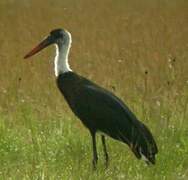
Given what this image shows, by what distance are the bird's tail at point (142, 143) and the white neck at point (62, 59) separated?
108 cm

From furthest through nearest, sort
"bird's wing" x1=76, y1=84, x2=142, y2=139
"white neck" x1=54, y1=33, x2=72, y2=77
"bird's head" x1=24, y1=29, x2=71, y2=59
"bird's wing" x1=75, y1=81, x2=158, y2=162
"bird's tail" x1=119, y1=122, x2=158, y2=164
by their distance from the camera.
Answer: "bird's head" x1=24, y1=29, x2=71, y2=59
"white neck" x1=54, y1=33, x2=72, y2=77
"bird's wing" x1=76, y1=84, x2=142, y2=139
"bird's wing" x1=75, y1=81, x2=158, y2=162
"bird's tail" x1=119, y1=122, x2=158, y2=164

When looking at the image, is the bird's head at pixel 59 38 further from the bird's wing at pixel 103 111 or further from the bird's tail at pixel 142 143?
the bird's tail at pixel 142 143

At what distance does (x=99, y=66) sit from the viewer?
10609 millimetres

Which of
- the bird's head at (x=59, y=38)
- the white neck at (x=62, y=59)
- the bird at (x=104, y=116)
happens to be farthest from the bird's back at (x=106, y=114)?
the bird's head at (x=59, y=38)

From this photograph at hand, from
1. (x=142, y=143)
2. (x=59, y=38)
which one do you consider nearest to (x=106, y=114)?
(x=142, y=143)

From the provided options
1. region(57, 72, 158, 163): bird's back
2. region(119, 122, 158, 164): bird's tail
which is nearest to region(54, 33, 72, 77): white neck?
region(57, 72, 158, 163): bird's back

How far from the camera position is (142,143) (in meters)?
6.59

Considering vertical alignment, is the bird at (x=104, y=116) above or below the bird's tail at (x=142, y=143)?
above

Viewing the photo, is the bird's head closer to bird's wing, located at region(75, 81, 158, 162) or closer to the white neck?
the white neck

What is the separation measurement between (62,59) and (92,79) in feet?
7.91

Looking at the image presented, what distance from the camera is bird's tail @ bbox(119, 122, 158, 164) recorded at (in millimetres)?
6477

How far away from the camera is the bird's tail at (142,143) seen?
21.2 feet

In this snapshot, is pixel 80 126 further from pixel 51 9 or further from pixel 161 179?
pixel 51 9

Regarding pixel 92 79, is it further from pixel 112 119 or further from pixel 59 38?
pixel 112 119
